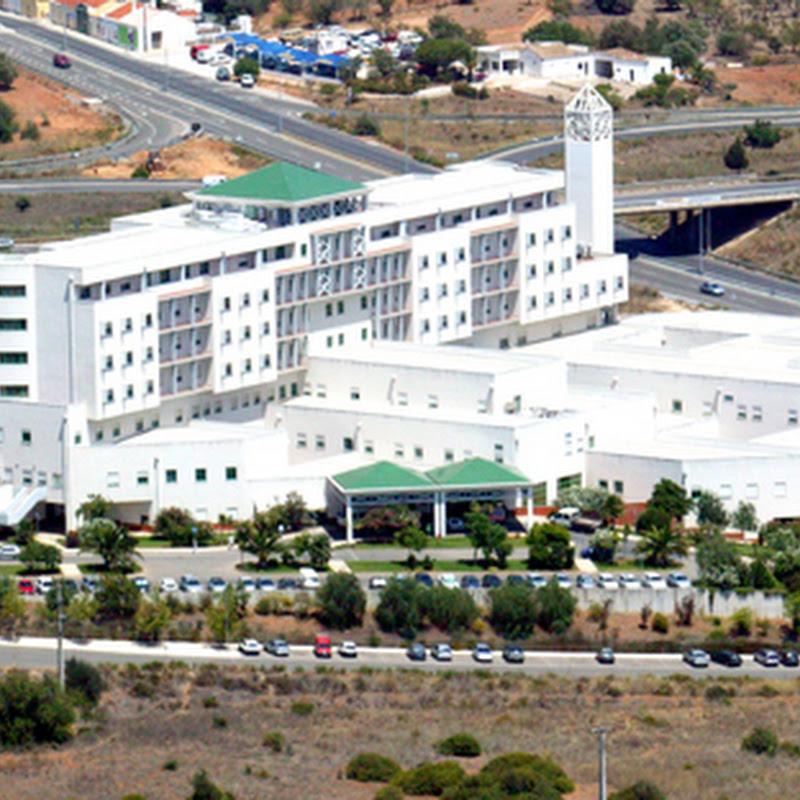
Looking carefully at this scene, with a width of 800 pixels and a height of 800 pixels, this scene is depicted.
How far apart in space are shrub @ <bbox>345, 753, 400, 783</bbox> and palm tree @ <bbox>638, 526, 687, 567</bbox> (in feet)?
98.2

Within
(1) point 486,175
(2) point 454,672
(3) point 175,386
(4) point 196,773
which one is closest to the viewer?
(4) point 196,773

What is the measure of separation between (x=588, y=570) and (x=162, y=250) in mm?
30922

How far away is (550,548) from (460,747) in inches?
963

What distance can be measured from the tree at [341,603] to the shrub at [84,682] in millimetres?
12628

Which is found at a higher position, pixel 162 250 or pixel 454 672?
pixel 162 250

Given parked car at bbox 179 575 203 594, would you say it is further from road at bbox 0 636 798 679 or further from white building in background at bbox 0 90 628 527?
white building in background at bbox 0 90 628 527

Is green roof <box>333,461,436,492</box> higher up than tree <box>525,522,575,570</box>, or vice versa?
green roof <box>333,461,436,492</box>

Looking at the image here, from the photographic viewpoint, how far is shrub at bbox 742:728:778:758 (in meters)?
115

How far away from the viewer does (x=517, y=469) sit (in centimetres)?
14650

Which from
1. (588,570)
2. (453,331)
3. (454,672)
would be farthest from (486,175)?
(454,672)

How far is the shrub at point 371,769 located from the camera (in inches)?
4368

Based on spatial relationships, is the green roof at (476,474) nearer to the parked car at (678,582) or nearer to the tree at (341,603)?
the parked car at (678,582)

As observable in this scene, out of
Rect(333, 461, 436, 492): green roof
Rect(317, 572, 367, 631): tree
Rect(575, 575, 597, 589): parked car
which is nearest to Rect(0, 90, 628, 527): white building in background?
Rect(333, 461, 436, 492): green roof

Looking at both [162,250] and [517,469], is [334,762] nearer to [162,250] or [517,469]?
[517,469]
